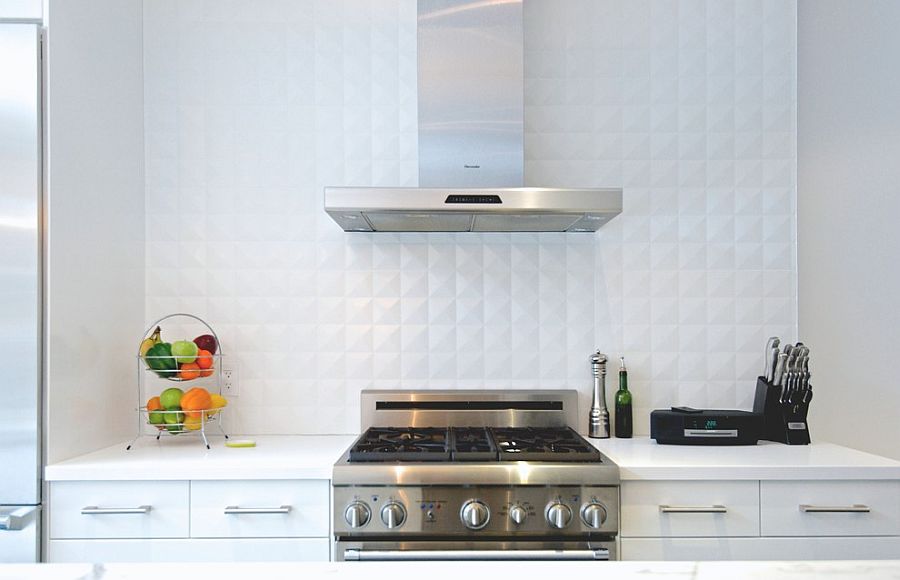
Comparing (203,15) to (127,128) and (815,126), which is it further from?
(815,126)

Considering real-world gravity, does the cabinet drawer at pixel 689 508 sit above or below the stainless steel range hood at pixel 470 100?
below

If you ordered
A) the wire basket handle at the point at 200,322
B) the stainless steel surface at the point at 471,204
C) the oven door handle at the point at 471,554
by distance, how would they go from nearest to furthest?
the oven door handle at the point at 471,554
the stainless steel surface at the point at 471,204
the wire basket handle at the point at 200,322

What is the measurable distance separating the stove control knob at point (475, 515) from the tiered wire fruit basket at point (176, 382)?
2.84ft

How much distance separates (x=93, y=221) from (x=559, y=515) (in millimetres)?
1622

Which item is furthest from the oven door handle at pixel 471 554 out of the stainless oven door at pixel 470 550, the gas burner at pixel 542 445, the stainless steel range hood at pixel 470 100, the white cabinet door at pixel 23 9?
the white cabinet door at pixel 23 9

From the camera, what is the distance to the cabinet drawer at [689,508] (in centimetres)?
206

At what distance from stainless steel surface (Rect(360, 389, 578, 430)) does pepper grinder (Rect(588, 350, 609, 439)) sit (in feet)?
0.25

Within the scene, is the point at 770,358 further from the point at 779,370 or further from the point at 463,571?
the point at 463,571

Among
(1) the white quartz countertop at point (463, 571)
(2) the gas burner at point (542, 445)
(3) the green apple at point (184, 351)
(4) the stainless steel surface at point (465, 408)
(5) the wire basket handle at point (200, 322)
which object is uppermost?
(5) the wire basket handle at point (200, 322)

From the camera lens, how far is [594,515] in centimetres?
201

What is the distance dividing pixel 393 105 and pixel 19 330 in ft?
4.58

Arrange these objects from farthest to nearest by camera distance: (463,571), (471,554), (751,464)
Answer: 1. (751,464)
2. (471,554)
3. (463,571)

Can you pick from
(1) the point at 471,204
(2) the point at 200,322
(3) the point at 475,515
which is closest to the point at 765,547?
(3) the point at 475,515

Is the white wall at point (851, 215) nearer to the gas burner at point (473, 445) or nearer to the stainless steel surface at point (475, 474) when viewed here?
the stainless steel surface at point (475, 474)
